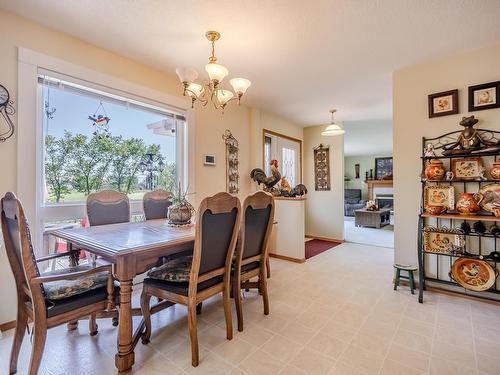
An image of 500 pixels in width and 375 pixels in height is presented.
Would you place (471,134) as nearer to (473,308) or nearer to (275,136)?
(473,308)

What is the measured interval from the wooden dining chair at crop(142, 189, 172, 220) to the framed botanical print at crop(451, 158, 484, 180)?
293cm

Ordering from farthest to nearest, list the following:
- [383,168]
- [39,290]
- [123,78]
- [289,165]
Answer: [383,168], [289,165], [123,78], [39,290]

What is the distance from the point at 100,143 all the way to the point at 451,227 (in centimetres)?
369

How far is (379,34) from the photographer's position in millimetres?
2273

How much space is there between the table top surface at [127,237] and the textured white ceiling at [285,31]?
1.71 meters

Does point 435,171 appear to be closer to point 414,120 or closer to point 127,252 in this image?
point 414,120

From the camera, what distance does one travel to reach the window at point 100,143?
7.54 feet

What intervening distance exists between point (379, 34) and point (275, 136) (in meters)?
2.79

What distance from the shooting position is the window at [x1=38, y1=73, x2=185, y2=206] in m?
2.30

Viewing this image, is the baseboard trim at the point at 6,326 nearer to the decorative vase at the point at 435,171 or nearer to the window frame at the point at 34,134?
the window frame at the point at 34,134

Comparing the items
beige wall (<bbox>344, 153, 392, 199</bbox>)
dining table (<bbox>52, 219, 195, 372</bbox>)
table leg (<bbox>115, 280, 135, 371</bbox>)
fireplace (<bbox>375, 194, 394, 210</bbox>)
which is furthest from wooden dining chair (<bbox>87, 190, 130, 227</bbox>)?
beige wall (<bbox>344, 153, 392, 199</bbox>)

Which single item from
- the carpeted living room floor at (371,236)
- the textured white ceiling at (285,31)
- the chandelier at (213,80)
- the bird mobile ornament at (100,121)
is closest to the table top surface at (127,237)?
the bird mobile ornament at (100,121)

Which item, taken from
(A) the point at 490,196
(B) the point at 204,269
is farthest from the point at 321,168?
(B) the point at 204,269

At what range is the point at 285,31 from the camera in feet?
7.32
